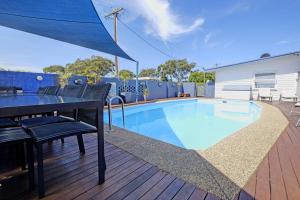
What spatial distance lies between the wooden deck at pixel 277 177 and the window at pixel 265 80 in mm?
11738

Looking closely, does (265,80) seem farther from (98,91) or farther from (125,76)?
(98,91)

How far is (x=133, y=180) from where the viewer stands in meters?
1.71

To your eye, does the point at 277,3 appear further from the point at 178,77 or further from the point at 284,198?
the point at 178,77

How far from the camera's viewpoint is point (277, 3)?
10047 mm

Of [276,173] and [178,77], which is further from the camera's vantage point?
[178,77]

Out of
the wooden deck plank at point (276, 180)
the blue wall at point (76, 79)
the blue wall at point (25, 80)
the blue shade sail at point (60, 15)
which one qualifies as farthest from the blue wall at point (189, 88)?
the wooden deck plank at point (276, 180)

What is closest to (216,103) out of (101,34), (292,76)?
(292,76)

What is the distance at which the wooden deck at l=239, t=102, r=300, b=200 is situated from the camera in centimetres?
149

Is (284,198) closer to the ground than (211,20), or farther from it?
closer to the ground

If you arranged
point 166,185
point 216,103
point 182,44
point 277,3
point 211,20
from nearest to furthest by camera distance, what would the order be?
point 166,185 < point 277,3 < point 216,103 < point 211,20 < point 182,44

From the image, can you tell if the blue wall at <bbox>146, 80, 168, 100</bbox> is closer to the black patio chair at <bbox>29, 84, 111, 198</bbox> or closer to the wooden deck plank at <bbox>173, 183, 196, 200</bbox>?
the black patio chair at <bbox>29, 84, 111, 198</bbox>

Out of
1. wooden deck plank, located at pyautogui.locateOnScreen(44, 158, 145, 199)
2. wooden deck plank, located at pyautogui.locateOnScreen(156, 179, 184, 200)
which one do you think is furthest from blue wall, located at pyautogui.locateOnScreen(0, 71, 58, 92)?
wooden deck plank, located at pyautogui.locateOnScreen(156, 179, 184, 200)

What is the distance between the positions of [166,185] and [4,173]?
168 cm

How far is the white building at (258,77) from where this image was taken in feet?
37.4
